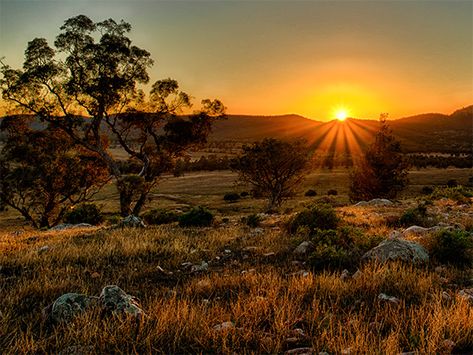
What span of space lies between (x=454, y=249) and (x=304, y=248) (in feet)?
11.1

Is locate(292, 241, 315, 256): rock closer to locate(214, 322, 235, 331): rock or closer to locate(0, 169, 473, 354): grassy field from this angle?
locate(0, 169, 473, 354): grassy field

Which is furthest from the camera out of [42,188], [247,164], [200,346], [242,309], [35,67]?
[247,164]

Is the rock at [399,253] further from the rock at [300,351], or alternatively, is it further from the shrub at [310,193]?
the shrub at [310,193]

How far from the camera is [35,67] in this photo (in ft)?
96.5

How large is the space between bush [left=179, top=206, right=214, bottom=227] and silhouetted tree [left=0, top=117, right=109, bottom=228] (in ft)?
71.0

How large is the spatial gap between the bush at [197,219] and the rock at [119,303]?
39.9 feet

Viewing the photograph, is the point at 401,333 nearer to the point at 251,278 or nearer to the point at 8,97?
the point at 251,278

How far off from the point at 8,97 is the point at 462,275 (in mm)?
32581

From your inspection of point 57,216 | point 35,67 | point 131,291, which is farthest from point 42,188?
point 131,291

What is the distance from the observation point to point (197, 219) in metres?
17.8

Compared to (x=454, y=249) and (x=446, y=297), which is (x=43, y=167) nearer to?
(x=454, y=249)

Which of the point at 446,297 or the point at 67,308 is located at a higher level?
the point at 67,308

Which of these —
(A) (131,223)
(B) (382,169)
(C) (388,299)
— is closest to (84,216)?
(A) (131,223)

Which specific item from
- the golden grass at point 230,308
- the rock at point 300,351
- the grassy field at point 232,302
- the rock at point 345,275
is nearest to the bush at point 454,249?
the grassy field at point 232,302
